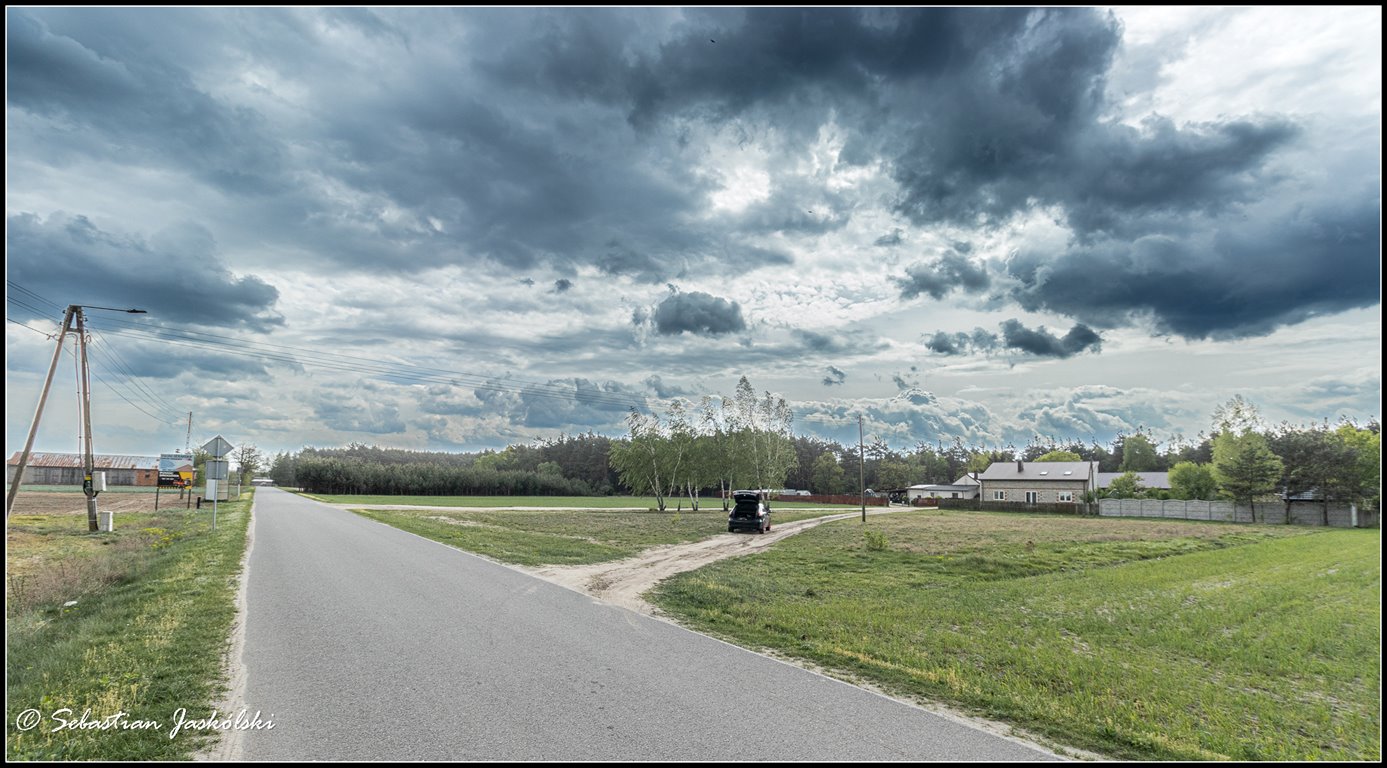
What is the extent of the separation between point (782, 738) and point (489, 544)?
18.8 metres

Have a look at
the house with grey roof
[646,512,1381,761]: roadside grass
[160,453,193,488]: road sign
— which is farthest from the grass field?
[646,512,1381,761]: roadside grass

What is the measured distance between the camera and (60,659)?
8273mm

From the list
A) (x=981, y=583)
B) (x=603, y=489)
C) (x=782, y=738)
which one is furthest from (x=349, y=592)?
(x=603, y=489)

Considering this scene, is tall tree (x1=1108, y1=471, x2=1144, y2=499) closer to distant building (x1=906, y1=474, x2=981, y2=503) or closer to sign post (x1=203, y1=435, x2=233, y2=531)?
distant building (x1=906, y1=474, x2=981, y2=503)

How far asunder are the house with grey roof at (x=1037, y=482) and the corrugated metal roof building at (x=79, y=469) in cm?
13256

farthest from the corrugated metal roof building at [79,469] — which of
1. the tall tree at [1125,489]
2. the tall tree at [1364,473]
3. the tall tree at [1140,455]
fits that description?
the tall tree at [1140,455]

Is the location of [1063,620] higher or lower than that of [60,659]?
lower

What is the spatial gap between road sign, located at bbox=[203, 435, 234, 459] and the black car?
2271 centimetres

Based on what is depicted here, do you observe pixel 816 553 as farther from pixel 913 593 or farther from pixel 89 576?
pixel 89 576

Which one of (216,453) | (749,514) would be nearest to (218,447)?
(216,453)

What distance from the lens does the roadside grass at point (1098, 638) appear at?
6.81 m

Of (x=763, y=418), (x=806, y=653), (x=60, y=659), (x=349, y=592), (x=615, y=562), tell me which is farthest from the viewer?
(x=763, y=418)

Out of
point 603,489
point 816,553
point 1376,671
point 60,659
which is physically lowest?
point 603,489

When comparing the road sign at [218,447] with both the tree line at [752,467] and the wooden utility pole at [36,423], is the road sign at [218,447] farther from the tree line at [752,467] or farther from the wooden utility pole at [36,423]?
the tree line at [752,467]
